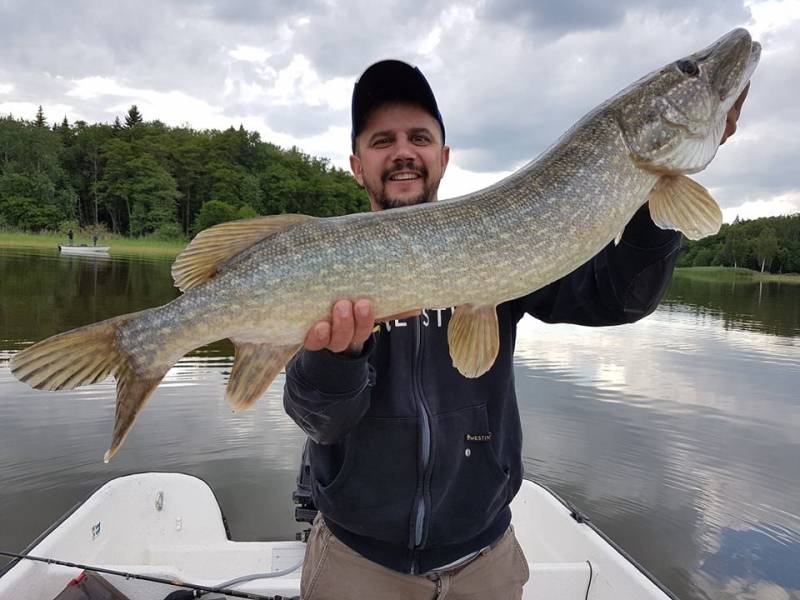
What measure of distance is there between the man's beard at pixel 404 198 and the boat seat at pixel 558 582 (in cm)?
201

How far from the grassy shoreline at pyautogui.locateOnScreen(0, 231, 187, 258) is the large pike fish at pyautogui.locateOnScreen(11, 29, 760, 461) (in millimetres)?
37935

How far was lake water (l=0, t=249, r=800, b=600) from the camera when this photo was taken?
4891 mm

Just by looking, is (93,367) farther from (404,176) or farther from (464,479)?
(404,176)

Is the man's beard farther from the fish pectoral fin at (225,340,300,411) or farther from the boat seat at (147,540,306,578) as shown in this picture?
the boat seat at (147,540,306,578)

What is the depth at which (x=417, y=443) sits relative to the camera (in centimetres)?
185

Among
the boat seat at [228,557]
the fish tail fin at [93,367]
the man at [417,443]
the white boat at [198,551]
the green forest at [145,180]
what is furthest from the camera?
the green forest at [145,180]

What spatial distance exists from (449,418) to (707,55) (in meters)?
1.53

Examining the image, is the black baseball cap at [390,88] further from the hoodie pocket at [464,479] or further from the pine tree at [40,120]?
the pine tree at [40,120]

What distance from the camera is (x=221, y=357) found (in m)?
10.2

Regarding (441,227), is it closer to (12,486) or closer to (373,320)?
(373,320)

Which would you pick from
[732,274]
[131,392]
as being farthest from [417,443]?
[732,274]

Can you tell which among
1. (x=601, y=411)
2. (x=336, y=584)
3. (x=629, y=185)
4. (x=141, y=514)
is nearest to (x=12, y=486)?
(x=141, y=514)

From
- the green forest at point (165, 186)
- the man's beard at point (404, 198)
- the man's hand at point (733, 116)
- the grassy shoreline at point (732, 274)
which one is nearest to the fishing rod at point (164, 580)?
the man's beard at point (404, 198)

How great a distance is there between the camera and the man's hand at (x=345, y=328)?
1.71 m
